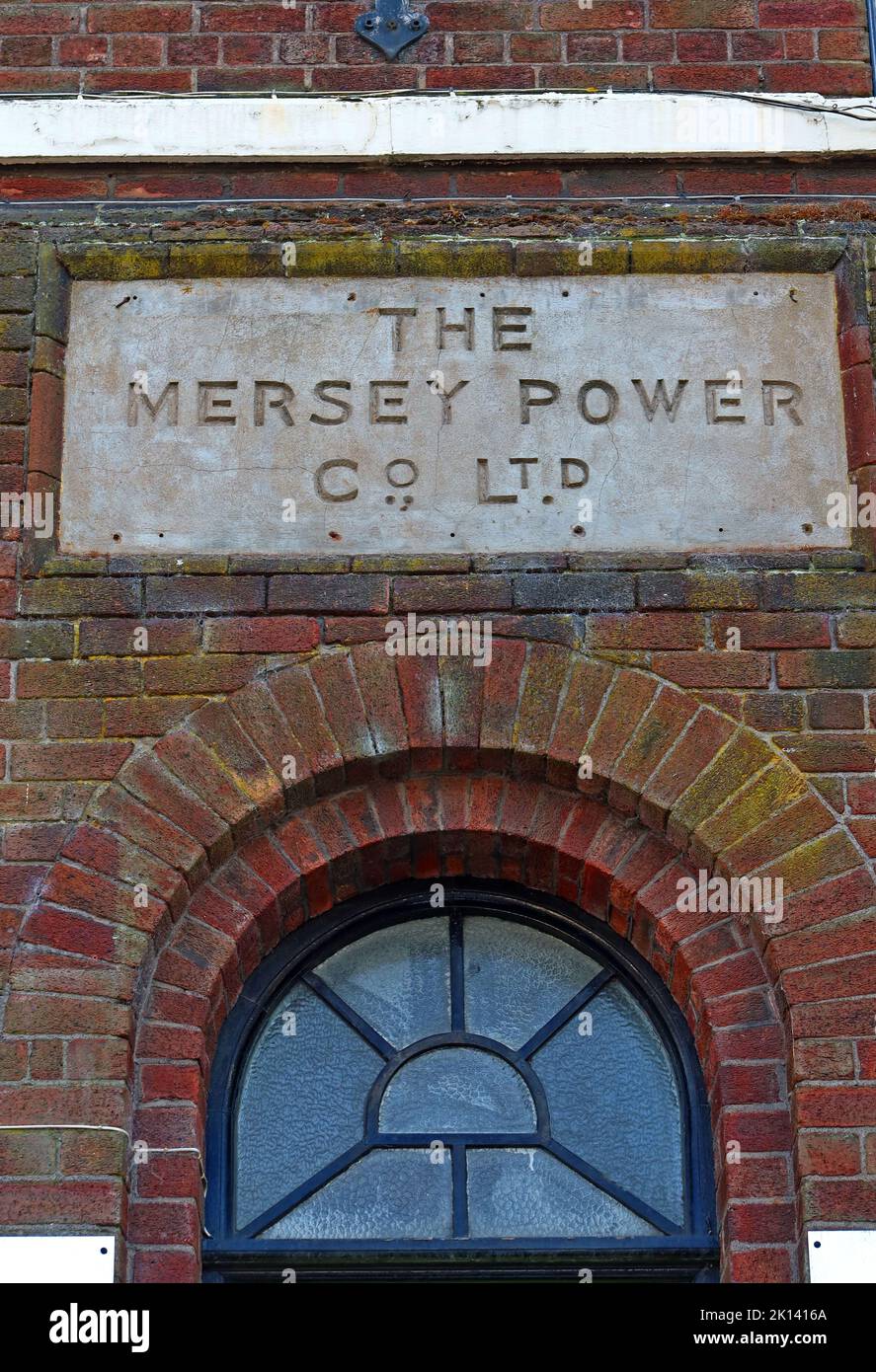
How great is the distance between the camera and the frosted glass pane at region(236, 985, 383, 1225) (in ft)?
17.2

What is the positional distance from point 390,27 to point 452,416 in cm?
122

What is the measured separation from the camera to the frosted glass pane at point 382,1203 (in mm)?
5152

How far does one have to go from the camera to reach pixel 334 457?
565 cm

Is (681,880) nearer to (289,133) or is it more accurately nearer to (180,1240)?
(180,1240)

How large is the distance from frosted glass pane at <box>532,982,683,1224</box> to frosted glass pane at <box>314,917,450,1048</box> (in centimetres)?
29

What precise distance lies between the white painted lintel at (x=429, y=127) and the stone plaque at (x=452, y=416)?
1.27ft

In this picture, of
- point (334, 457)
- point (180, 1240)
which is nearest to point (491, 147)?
point (334, 457)

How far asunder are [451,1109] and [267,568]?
1.39m

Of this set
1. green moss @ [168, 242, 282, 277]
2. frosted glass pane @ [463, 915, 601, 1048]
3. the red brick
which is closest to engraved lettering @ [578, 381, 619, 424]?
green moss @ [168, 242, 282, 277]

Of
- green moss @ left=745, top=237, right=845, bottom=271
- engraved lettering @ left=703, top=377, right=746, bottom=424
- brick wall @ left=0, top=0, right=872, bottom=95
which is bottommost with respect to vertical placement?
engraved lettering @ left=703, top=377, right=746, bottom=424

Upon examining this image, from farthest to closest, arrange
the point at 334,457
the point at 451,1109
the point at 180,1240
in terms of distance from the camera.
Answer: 1. the point at 334,457
2. the point at 451,1109
3. the point at 180,1240

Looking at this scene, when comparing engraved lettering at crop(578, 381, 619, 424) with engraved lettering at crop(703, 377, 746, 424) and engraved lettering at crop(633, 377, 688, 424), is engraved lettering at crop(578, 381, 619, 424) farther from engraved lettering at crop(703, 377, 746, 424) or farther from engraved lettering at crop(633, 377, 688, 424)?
engraved lettering at crop(703, 377, 746, 424)

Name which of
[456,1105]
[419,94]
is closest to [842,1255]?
[456,1105]

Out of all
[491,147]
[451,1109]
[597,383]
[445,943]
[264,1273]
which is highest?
[491,147]
